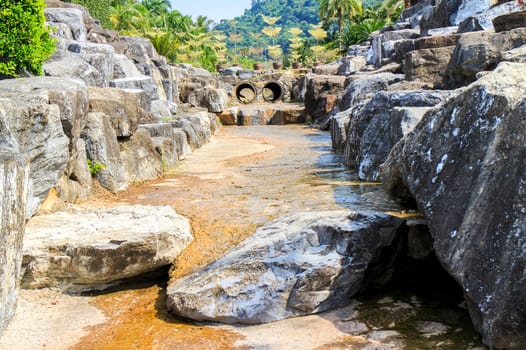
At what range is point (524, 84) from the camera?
3.36 m

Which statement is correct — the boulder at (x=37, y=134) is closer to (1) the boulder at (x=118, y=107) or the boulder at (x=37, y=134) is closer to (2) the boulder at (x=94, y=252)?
(2) the boulder at (x=94, y=252)

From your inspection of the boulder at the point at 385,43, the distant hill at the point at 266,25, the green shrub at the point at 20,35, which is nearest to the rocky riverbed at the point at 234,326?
the green shrub at the point at 20,35

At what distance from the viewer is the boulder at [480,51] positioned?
6637mm

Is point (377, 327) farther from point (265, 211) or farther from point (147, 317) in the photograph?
point (265, 211)

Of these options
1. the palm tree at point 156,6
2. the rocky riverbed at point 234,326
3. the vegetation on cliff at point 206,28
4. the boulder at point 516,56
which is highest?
the palm tree at point 156,6

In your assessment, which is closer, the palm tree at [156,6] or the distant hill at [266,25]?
the palm tree at [156,6]

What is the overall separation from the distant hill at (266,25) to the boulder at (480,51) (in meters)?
100

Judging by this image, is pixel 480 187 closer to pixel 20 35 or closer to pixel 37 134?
pixel 37 134

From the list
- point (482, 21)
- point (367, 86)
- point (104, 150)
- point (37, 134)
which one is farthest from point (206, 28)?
point (37, 134)

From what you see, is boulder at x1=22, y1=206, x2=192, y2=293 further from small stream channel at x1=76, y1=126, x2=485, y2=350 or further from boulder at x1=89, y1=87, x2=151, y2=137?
boulder at x1=89, y1=87, x2=151, y2=137

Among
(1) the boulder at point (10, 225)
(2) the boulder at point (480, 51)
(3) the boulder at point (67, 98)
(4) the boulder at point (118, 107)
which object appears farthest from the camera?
(4) the boulder at point (118, 107)

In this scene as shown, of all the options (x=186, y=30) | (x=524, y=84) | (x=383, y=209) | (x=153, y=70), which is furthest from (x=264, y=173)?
(x=186, y=30)

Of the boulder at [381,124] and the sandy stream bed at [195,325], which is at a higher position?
the boulder at [381,124]

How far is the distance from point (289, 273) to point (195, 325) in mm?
737
